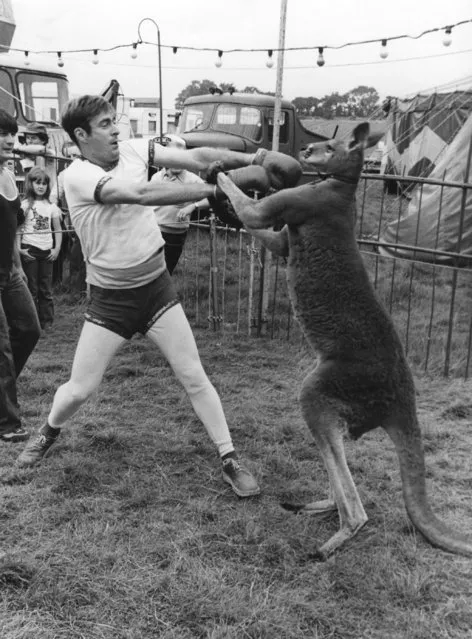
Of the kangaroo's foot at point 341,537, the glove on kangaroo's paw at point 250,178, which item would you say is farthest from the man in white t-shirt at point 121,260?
the kangaroo's foot at point 341,537

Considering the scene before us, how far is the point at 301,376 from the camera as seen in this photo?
239 inches

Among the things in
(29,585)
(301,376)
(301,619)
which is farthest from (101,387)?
(301,619)

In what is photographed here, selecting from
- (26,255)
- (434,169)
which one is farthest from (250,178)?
(434,169)

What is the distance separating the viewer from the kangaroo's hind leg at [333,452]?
3035 mm

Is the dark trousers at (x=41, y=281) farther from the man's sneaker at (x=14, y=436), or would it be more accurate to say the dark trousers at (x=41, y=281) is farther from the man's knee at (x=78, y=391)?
the man's knee at (x=78, y=391)

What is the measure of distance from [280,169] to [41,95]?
10.5 m

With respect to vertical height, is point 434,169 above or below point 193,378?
above

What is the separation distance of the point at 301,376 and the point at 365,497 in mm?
2425

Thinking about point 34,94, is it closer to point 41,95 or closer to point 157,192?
point 41,95

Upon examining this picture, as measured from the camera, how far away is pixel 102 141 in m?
3.36

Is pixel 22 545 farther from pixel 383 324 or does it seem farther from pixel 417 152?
pixel 417 152

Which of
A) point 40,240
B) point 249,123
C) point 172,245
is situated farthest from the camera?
point 249,123

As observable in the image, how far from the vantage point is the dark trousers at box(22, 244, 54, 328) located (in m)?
7.56

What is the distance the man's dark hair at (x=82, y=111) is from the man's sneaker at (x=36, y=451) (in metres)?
1.84
